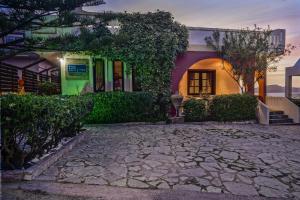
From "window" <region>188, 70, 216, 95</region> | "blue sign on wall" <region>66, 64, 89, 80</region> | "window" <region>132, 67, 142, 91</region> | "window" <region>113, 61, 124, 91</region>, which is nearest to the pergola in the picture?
"window" <region>188, 70, 216, 95</region>

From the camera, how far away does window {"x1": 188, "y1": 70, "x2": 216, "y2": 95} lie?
15188 millimetres

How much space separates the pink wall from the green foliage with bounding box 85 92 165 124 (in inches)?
85.7

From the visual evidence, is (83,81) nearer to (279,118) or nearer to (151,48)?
(151,48)

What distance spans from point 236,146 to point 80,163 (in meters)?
4.61

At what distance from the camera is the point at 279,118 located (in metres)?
12.8

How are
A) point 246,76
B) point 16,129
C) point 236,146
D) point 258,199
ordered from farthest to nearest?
point 246,76
point 236,146
point 16,129
point 258,199

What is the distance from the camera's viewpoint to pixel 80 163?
5285 mm

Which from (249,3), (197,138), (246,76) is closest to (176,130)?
(197,138)

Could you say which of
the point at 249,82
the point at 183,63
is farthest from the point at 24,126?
the point at 249,82

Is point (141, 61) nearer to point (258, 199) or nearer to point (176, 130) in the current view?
point (176, 130)

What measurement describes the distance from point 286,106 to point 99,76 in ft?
35.3

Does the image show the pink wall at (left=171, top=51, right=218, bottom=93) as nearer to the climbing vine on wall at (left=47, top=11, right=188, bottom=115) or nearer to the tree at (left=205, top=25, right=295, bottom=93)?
the climbing vine on wall at (left=47, top=11, right=188, bottom=115)

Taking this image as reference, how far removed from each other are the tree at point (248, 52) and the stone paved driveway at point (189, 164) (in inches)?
204

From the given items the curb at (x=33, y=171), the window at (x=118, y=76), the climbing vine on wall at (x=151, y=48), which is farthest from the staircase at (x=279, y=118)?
the curb at (x=33, y=171)
